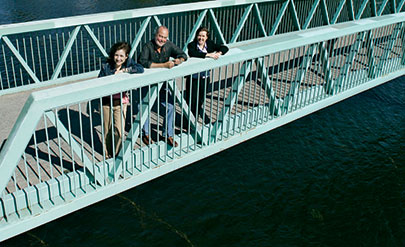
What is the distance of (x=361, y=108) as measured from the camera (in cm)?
1087

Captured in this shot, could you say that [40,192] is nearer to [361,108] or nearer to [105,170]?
[105,170]

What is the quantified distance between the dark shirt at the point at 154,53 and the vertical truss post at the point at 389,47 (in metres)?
5.13

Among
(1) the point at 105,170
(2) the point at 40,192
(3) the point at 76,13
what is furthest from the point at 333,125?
(3) the point at 76,13

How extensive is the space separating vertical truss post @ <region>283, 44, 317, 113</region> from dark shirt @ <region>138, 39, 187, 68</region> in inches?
82.9

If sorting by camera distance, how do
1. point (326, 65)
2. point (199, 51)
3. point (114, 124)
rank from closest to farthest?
point (114, 124)
point (199, 51)
point (326, 65)

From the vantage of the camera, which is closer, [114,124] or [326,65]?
[114,124]

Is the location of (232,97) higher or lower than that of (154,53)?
lower

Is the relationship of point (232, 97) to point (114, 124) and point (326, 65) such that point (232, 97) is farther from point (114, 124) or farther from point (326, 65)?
point (326, 65)

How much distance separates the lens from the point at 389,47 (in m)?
9.05

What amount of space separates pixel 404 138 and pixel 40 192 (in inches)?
313

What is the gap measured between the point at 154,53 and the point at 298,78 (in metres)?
2.55

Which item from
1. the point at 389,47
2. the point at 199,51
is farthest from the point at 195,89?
the point at 389,47

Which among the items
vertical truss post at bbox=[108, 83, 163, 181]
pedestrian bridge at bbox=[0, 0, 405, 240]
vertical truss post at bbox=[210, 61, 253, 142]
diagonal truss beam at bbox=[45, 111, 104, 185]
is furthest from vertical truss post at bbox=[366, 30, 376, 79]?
diagonal truss beam at bbox=[45, 111, 104, 185]

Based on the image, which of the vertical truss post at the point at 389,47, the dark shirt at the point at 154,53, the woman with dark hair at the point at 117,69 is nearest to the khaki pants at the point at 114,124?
the woman with dark hair at the point at 117,69
